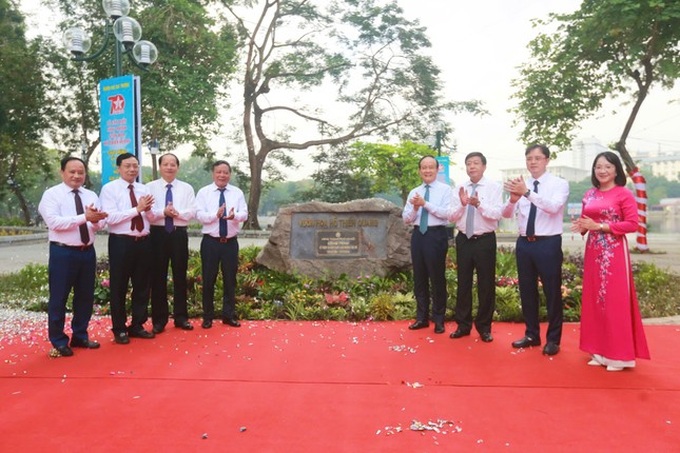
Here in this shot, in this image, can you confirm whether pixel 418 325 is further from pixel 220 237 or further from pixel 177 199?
pixel 177 199

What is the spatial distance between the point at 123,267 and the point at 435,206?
2.93 m

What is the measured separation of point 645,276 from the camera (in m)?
7.48

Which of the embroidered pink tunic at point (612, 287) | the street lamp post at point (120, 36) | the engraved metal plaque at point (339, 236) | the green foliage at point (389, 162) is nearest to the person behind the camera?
the embroidered pink tunic at point (612, 287)

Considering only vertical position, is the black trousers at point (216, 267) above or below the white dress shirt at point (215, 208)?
below

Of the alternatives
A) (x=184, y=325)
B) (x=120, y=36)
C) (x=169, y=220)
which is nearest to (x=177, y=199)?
(x=169, y=220)

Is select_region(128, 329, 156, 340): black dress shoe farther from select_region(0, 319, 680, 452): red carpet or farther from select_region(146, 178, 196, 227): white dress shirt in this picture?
select_region(146, 178, 196, 227): white dress shirt

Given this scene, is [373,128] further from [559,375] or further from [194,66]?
[559,375]

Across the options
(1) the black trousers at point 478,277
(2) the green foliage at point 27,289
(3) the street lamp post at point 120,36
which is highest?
(3) the street lamp post at point 120,36

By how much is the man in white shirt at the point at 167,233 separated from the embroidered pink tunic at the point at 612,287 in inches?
141

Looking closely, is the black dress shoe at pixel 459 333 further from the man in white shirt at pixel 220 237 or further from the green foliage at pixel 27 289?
the green foliage at pixel 27 289

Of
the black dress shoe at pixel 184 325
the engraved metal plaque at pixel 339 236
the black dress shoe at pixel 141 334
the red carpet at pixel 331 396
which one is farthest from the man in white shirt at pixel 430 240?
the black dress shoe at pixel 141 334

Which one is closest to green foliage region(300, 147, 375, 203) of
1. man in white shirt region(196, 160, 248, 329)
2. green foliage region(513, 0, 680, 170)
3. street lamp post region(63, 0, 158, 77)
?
green foliage region(513, 0, 680, 170)

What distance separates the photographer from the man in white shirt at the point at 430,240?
5207 millimetres

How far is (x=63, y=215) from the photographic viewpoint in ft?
14.7
